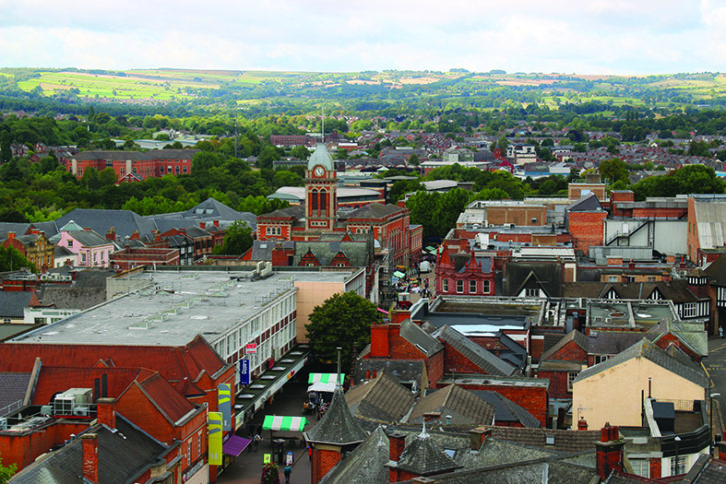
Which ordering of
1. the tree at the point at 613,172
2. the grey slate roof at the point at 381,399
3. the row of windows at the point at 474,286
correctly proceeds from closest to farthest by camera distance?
the grey slate roof at the point at 381,399 < the row of windows at the point at 474,286 < the tree at the point at 613,172

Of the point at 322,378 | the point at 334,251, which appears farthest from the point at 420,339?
the point at 334,251

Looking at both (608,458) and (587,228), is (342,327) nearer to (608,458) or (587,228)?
(587,228)

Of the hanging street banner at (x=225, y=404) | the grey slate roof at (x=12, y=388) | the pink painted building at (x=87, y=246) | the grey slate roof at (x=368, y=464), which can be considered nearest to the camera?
the grey slate roof at (x=368, y=464)

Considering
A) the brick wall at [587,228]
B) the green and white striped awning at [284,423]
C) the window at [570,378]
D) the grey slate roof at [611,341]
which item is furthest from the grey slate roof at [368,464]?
the brick wall at [587,228]

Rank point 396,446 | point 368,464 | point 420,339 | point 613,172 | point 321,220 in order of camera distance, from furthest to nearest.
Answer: point 613,172 < point 321,220 < point 420,339 < point 368,464 < point 396,446

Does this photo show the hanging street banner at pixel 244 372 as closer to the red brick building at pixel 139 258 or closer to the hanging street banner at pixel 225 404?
the hanging street banner at pixel 225 404
